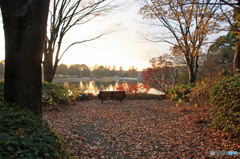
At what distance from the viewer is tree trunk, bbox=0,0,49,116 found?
2479 millimetres

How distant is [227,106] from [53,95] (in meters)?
6.94

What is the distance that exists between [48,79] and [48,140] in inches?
338

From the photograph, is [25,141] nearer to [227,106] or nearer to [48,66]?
[227,106]

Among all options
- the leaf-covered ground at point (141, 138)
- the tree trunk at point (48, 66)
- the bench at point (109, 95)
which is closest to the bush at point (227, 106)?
the leaf-covered ground at point (141, 138)

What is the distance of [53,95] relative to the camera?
7.06 metres

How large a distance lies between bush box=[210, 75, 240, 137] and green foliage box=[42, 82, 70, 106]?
638cm

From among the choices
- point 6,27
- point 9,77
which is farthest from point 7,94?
point 6,27

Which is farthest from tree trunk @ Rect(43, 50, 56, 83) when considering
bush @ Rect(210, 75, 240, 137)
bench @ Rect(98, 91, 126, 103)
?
bush @ Rect(210, 75, 240, 137)

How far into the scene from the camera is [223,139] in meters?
3.42

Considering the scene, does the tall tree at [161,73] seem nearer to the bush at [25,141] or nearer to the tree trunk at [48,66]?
the tree trunk at [48,66]

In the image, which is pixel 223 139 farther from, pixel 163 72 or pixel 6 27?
pixel 163 72

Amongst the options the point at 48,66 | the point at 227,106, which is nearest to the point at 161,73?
the point at 48,66

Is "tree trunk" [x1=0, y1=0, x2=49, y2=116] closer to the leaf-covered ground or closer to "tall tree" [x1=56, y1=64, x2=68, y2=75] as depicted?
the leaf-covered ground

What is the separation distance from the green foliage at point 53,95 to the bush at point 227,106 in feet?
20.9
